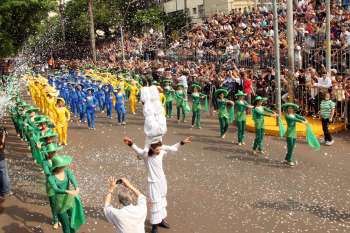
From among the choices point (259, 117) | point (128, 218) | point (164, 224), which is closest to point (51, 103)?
point (259, 117)

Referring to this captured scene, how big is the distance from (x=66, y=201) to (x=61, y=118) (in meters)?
7.32

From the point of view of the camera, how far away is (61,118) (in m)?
14.8

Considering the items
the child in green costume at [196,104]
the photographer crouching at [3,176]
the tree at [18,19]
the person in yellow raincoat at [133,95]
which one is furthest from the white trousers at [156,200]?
the tree at [18,19]

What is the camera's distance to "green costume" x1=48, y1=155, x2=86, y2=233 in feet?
25.2

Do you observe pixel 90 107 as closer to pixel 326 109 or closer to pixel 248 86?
pixel 248 86

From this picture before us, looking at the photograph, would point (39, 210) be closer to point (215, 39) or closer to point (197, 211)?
point (197, 211)

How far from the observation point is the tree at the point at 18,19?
24766mm

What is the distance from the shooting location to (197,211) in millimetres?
9469

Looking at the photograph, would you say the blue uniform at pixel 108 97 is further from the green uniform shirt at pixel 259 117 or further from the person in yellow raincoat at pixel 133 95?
the green uniform shirt at pixel 259 117

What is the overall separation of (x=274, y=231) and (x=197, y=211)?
164 cm

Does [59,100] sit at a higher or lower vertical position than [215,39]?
lower

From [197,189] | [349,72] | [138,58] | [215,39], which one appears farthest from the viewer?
[138,58]

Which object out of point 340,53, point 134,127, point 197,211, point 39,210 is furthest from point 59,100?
point 340,53

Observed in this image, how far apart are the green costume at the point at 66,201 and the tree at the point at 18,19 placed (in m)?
18.4
